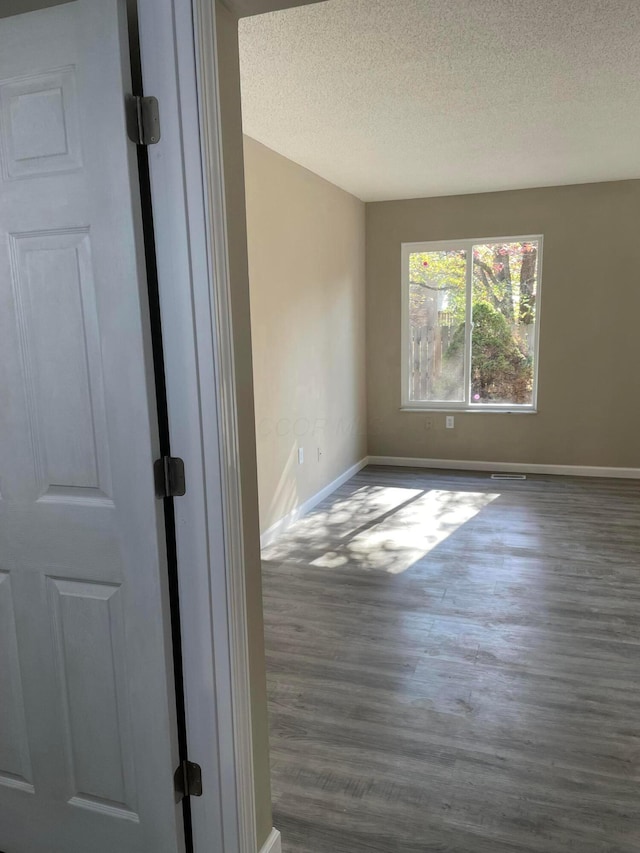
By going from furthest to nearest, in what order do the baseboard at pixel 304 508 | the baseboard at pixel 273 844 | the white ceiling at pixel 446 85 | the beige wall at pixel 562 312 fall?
the beige wall at pixel 562 312, the baseboard at pixel 304 508, the white ceiling at pixel 446 85, the baseboard at pixel 273 844

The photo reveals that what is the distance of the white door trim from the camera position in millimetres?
1339

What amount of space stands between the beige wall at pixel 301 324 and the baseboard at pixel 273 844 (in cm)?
261

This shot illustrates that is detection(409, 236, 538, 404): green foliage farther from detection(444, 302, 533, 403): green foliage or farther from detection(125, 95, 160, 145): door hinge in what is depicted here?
detection(125, 95, 160, 145): door hinge

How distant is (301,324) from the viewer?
15.8 ft

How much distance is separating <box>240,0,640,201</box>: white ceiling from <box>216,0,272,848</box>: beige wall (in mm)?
1130

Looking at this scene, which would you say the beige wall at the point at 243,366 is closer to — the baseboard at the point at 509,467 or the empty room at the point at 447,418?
the empty room at the point at 447,418

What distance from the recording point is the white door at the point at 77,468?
53.8 inches

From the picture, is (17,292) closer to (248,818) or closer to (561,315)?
(248,818)

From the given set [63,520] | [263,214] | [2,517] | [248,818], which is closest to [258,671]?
[248,818]

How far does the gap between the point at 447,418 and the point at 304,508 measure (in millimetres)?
2050

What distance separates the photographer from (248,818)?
1.59 metres

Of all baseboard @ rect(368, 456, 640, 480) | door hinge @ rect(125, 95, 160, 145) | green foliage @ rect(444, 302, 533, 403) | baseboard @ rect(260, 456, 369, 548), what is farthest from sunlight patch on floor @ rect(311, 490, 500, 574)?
door hinge @ rect(125, 95, 160, 145)

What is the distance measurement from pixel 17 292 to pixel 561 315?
5.26 meters

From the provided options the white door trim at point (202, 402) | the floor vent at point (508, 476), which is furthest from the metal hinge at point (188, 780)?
the floor vent at point (508, 476)
